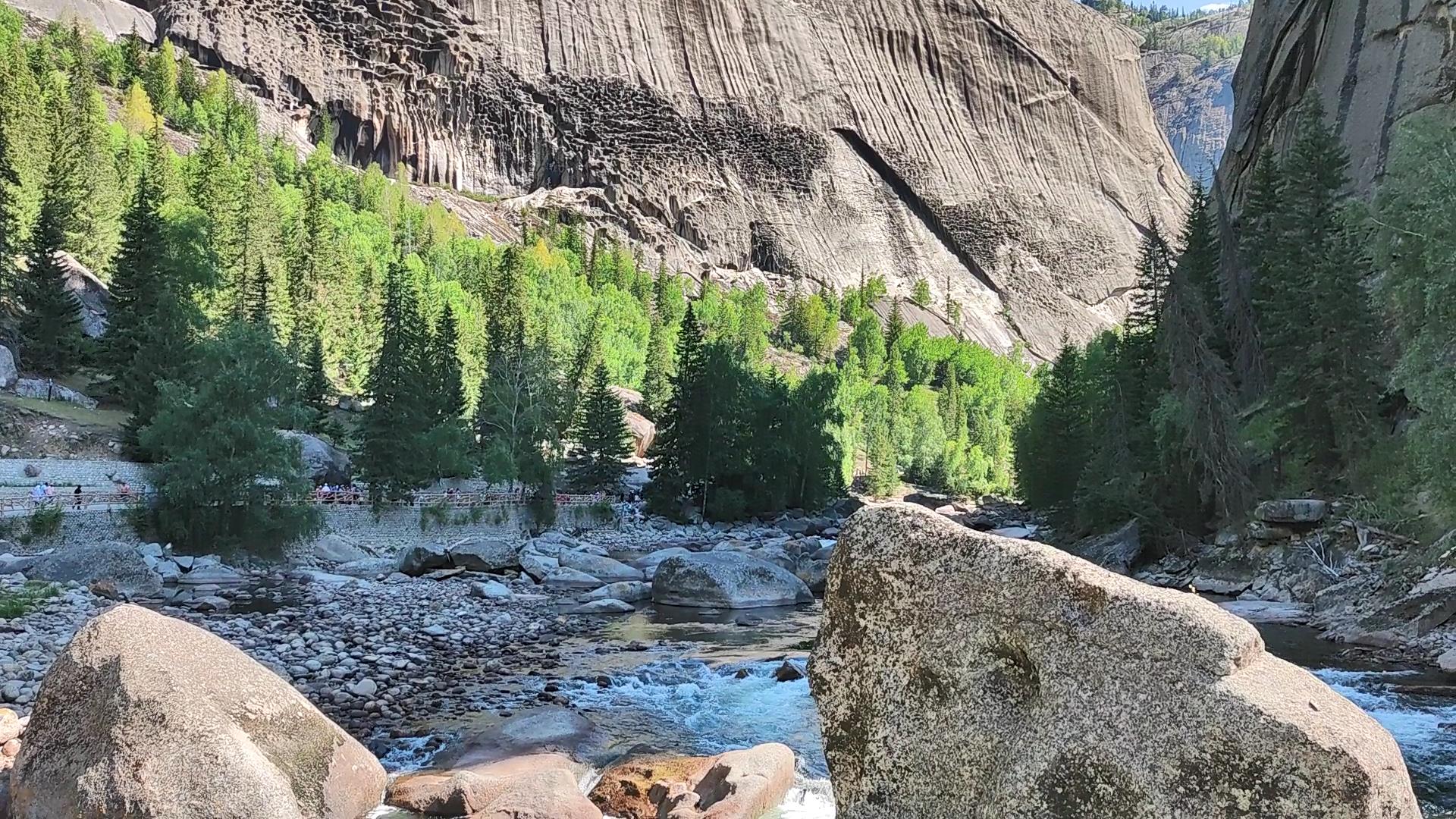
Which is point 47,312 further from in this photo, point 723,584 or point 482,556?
point 723,584

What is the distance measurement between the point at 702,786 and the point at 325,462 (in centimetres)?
3412

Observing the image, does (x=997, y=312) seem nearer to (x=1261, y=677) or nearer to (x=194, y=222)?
(x=194, y=222)

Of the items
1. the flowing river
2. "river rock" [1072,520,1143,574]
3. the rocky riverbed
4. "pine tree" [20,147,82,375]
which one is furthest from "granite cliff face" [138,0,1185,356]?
the flowing river

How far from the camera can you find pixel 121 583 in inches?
829

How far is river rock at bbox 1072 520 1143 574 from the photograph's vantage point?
31.3 m

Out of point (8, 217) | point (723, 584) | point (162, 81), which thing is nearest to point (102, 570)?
point (723, 584)

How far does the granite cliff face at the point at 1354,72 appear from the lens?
109 feet

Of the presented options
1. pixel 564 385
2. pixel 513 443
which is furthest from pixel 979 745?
pixel 564 385

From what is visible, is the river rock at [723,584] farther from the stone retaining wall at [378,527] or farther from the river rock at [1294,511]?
the river rock at [1294,511]

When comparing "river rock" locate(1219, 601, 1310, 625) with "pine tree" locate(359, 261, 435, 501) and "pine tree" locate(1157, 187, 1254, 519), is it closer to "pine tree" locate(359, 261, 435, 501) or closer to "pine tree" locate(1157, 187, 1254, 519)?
"pine tree" locate(1157, 187, 1254, 519)

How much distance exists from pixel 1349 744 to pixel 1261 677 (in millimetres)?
398

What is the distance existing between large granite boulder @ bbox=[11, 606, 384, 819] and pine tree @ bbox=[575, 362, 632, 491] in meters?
42.5

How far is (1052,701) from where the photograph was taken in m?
4.31

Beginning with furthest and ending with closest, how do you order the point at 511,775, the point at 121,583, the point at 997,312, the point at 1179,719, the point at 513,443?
the point at 997,312 → the point at 513,443 → the point at 121,583 → the point at 511,775 → the point at 1179,719
